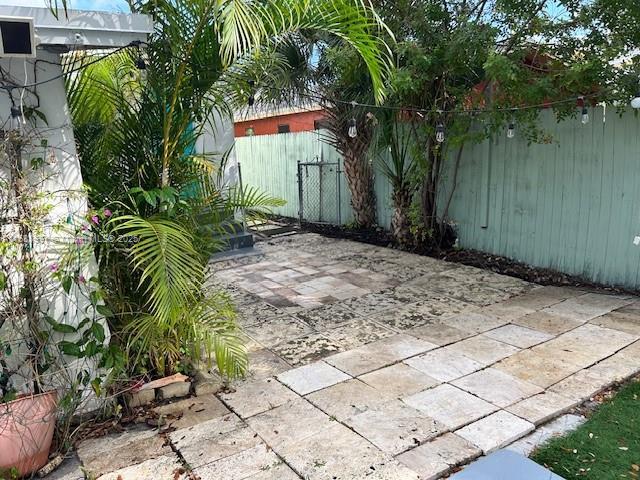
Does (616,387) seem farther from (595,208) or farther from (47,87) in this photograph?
(47,87)

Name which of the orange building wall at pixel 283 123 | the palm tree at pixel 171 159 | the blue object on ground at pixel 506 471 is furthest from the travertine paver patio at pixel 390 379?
the orange building wall at pixel 283 123

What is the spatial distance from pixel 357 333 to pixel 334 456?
1.78m

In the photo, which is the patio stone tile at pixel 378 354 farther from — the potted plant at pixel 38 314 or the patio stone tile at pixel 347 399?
the potted plant at pixel 38 314

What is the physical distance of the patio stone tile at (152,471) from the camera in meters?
2.45

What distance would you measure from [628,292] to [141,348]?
185 inches

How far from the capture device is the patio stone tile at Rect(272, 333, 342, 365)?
3.81 m


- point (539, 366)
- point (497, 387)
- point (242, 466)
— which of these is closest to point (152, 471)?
point (242, 466)

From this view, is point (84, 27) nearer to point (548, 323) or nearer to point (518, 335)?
point (518, 335)

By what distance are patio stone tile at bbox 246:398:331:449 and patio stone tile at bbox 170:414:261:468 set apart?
0.24 ft

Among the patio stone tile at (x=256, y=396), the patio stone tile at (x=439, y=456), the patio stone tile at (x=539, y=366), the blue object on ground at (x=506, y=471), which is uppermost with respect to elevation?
the blue object on ground at (x=506, y=471)

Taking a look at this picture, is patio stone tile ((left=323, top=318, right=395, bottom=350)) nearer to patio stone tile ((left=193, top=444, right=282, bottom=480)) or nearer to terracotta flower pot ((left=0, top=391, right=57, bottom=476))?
patio stone tile ((left=193, top=444, right=282, bottom=480))

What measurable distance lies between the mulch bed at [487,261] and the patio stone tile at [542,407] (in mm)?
2633

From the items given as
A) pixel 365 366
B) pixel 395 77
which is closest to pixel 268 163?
pixel 395 77

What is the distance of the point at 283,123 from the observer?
1434 cm
